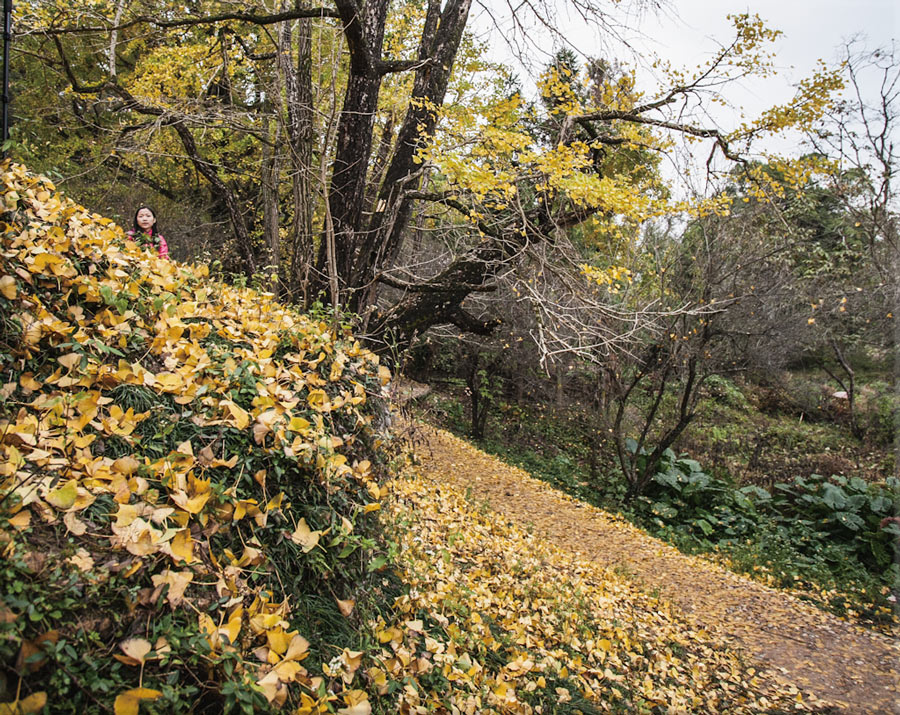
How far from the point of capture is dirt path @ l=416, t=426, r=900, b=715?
4648 millimetres

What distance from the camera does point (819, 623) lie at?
5.80 meters

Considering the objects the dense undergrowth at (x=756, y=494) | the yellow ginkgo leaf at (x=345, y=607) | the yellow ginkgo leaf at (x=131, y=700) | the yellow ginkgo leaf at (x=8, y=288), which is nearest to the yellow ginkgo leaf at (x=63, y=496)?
the yellow ginkgo leaf at (x=131, y=700)

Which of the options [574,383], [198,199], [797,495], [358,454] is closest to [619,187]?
[358,454]

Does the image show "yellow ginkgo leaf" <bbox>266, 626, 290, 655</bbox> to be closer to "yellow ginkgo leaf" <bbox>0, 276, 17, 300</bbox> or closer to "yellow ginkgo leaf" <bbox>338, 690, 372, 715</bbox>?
"yellow ginkgo leaf" <bbox>338, 690, 372, 715</bbox>

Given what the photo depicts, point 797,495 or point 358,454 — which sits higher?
point 358,454

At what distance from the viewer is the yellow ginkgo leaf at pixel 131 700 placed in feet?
4.27

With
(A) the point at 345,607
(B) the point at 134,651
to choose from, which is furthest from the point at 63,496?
(A) the point at 345,607

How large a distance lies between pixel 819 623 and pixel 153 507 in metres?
6.62

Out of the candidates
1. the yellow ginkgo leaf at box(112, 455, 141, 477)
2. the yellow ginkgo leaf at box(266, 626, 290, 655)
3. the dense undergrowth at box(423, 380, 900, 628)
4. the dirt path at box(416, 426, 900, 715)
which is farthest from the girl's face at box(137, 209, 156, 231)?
the dense undergrowth at box(423, 380, 900, 628)

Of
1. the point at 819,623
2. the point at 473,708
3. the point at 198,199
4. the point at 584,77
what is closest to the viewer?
the point at 473,708

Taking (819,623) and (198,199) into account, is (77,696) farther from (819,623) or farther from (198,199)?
(198,199)

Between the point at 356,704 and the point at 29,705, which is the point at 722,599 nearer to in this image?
the point at 356,704

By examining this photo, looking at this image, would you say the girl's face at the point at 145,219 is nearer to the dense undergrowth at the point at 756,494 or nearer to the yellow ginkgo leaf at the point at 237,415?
the yellow ginkgo leaf at the point at 237,415

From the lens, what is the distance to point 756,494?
9.20m
